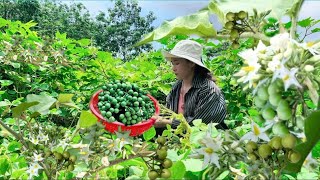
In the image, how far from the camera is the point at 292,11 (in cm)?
68

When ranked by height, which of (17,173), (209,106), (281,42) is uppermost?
(281,42)

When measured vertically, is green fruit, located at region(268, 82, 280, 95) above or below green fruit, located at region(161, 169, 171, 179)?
above

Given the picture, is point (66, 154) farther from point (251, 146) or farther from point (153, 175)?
point (251, 146)

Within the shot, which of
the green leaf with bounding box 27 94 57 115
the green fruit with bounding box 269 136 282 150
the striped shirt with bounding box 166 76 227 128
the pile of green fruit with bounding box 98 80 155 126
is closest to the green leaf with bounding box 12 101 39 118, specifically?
the green leaf with bounding box 27 94 57 115

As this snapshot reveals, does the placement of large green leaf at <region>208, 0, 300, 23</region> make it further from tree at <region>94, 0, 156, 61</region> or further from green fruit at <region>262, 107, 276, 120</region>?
tree at <region>94, 0, 156, 61</region>

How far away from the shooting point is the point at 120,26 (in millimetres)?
36969

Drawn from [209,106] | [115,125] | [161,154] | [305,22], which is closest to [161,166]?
[161,154]

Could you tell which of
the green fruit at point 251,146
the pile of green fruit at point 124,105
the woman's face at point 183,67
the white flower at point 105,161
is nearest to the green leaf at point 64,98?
the white flower at point 105,161

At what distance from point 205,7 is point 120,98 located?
80 cm

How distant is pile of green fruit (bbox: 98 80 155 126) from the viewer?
1.45m

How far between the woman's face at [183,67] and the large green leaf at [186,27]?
221cm

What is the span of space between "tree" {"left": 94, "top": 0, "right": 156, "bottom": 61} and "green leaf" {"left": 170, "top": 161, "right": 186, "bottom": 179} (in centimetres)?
3576

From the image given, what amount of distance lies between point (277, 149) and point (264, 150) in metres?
0.02

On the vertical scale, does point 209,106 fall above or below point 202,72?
below
